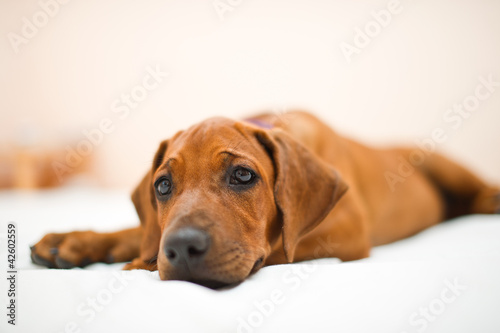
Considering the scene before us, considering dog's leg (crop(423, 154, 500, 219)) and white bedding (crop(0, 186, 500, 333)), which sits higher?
white bedding (crop(0, 186, 500, 333))

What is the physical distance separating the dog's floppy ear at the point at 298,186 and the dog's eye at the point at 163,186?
58cm

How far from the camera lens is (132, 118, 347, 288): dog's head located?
5.82 ft

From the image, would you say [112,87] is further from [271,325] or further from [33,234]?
[271,325]

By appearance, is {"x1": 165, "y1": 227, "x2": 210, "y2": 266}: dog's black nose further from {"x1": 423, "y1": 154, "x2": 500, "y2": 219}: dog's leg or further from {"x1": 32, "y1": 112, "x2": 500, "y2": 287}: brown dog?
{"x1": 423, "y1": 154, "x2": 500, "y2": 219}: dog's leg

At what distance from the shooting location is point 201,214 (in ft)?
6.06

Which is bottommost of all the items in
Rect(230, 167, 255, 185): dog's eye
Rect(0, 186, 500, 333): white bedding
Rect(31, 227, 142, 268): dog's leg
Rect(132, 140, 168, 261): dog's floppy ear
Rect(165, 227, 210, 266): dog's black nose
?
Rect(31, 227, 142, 268): dog's leg

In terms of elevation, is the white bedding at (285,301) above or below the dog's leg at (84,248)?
above

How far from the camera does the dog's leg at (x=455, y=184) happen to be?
4402 mm

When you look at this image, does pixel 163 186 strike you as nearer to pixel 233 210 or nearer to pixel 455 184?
pixel 233 210

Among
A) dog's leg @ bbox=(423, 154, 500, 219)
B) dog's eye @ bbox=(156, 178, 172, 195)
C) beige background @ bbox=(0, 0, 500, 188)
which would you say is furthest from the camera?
beige background @ bbox=(0, 0, 500, 188)

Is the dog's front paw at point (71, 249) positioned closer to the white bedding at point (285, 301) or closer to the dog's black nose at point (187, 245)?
the white bedding at point (285, 301)

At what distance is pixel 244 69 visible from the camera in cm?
869

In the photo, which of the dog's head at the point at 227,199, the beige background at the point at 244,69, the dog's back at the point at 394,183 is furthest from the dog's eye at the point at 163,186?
the beige background at the point at 244,69

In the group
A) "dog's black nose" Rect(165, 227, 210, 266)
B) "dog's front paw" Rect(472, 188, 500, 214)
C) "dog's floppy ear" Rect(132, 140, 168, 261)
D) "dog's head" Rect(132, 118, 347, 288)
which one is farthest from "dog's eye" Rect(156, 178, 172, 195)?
"dog's front paw" Rect(472, 188, 500, 214)
